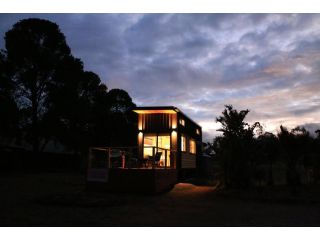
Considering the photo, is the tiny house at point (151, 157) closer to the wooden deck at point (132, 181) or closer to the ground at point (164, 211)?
the wooden deck at point (132, 181)

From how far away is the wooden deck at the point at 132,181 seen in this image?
1261cm

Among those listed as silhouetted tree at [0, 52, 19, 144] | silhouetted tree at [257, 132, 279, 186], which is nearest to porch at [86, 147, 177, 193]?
silhouetted tree at [257, 132, 279, 186]

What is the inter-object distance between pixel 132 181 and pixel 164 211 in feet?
14.5

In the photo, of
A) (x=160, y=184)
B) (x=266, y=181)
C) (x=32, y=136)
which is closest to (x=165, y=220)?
(x=160, y=184)

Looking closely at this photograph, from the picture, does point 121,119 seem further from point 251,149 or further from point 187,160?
point 251,149

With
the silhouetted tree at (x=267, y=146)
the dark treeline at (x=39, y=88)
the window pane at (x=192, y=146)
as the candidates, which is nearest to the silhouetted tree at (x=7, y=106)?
the dark treeline at (x=39, y=88)

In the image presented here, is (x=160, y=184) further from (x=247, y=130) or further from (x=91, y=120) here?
(x=91, y=120)

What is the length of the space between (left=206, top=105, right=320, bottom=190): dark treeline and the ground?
3.97ft

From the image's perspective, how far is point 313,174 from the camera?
14.6 m

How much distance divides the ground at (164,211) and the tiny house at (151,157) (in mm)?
1002

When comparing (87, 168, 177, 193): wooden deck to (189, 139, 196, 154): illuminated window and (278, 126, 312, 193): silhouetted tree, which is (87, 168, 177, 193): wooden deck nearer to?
(278, 126, 312, 193): silhouetted tree

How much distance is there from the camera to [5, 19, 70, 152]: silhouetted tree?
82.6 ft

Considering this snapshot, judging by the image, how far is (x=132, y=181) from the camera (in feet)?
42.2

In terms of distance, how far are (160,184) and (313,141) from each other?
22.8 ft
